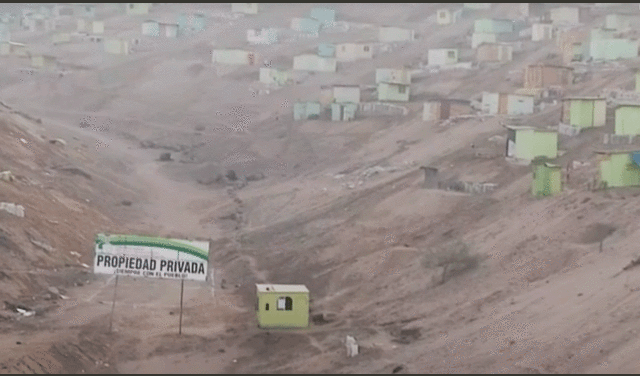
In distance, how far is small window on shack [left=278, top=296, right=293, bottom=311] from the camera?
23.6m

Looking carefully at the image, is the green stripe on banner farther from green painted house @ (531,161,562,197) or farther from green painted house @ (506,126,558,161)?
green painted house @ (506,126,558,161)

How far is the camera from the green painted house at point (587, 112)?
39875 mm

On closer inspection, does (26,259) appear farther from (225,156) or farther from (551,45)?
(551,45)

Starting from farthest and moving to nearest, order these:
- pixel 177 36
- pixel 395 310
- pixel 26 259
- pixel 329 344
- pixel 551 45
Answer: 1. pixel 177 36
2. pixel 551 45
3. pixel 26 259
4. pixel 395 310
5. pixel 329 344

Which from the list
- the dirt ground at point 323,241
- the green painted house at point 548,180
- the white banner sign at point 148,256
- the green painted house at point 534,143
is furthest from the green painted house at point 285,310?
the green painted house at point 534,143

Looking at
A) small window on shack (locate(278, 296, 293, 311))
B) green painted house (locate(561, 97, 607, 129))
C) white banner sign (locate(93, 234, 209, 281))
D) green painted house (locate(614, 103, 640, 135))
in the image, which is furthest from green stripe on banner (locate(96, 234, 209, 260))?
green painted house (locate(561, 97, 607, 129))

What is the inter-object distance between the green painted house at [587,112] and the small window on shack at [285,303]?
65.0 feet

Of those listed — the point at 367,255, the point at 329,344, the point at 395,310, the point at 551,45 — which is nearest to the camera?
the point at 329,344

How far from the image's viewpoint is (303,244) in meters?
33.2

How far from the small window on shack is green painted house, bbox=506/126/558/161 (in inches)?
621

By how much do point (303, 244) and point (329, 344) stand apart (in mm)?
10929

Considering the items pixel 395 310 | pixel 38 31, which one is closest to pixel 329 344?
pixel 395 310

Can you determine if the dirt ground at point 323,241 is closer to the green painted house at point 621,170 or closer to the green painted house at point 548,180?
the green painted house at point 621,170

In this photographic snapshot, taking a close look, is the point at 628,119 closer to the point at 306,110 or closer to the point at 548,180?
the point at 548,180
